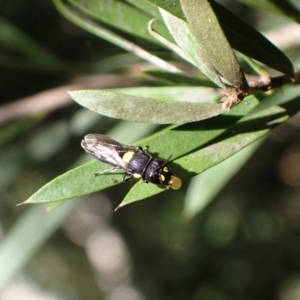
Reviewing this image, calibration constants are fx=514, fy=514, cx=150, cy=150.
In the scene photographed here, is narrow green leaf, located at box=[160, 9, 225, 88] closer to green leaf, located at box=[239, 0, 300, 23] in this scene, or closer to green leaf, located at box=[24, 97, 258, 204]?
green leaf, located at box=[24, 97, 258, 204]

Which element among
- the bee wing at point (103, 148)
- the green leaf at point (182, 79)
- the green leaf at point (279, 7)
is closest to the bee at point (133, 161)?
the bee wing at point (103, 148)

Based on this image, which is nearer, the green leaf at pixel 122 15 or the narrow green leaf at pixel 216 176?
the green leaf at pixel 122 15

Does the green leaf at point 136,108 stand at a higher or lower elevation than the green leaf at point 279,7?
higher

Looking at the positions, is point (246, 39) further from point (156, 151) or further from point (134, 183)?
point (134, 183)

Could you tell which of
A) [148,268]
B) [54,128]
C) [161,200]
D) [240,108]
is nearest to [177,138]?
[240,108]

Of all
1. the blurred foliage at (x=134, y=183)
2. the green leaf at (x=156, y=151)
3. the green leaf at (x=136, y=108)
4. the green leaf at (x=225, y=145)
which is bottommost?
the blurred foliage at (x=134, y=183)

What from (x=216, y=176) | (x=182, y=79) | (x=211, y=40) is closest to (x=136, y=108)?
(x=211, y=40)

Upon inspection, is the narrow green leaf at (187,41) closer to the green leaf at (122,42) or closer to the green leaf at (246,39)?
the green leaf at (246,39)

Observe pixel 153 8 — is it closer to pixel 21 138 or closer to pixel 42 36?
pixel 21 138
